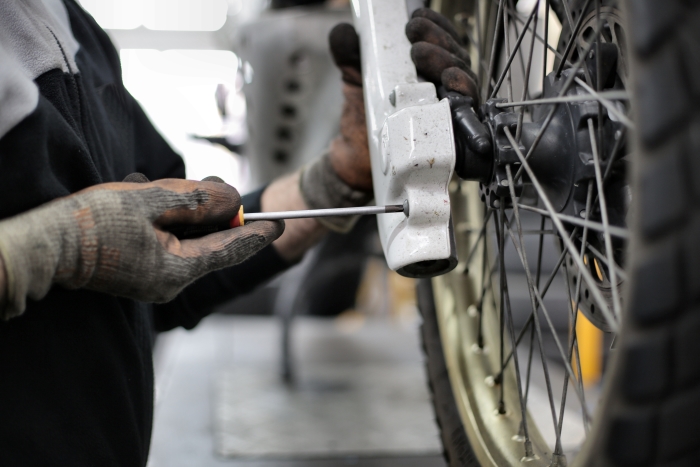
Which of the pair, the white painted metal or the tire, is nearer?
the tire

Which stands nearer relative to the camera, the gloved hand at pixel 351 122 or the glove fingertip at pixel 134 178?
the glove fingertip at pixel 134 178

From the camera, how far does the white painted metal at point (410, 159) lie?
1.64 feet

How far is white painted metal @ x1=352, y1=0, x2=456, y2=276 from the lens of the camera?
0.50 meters

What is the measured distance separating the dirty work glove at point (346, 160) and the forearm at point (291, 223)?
2 cm

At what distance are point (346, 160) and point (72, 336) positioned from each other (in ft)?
1.18

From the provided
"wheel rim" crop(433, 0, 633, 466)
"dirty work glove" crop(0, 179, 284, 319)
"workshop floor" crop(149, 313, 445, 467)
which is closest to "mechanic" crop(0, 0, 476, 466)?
"dirty work glove" crop(0, 179, 284, 319)

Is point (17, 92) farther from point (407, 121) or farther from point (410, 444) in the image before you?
point (410, 444)

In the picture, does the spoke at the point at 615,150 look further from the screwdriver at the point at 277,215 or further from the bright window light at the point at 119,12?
the bright window light at the point at 119,12

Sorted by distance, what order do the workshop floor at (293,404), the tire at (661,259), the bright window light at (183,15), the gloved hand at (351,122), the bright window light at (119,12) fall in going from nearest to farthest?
the tire at (661,259) → the gloved hand at (351,122) → the workshop floor at (293,404) → the bright window light at (119,12) → the bright window light at (183,15)

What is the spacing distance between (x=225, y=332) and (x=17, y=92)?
165cm

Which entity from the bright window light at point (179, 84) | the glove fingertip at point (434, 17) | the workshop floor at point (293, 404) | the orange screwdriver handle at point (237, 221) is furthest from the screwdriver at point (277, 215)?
the bright window light at point (179, 84)

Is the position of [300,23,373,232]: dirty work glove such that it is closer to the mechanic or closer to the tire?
the mechanic

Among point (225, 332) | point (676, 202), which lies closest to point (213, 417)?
point (225, 332)

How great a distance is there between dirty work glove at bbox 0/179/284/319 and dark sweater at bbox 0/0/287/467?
62 millimetres
